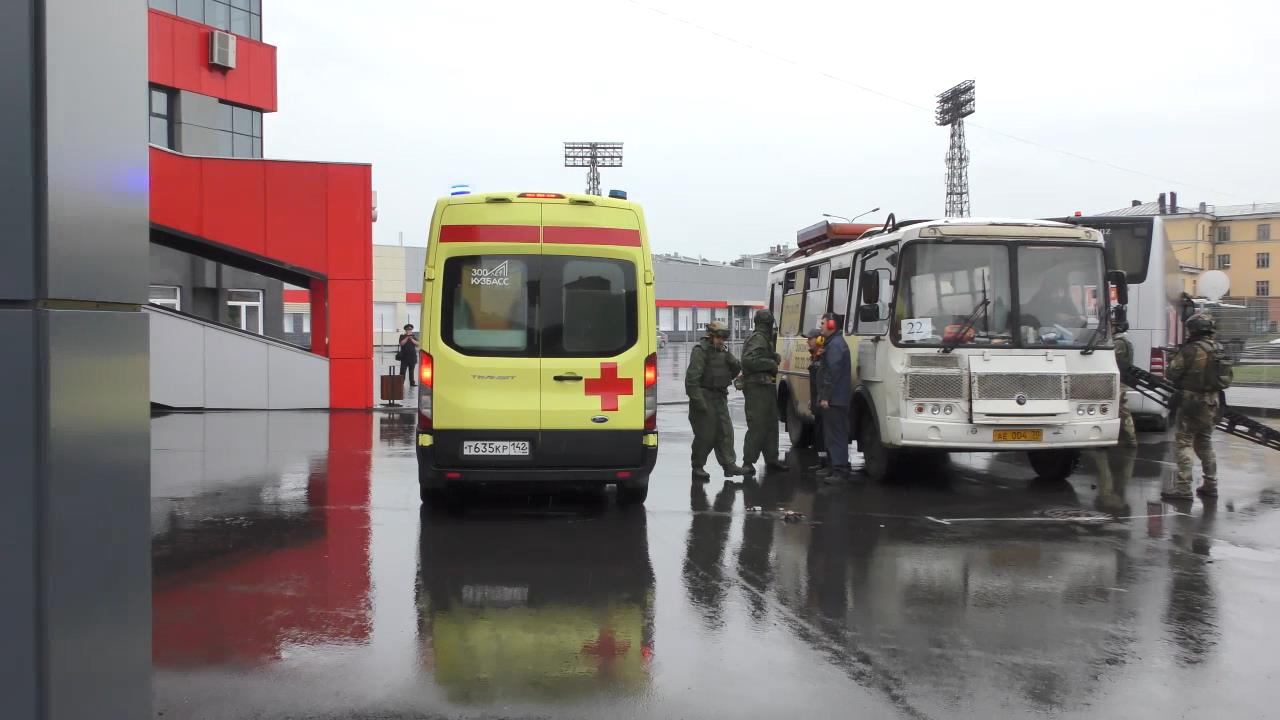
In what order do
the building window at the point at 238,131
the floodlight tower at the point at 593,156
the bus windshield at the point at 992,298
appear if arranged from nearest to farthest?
the bus windshield at the point at 992,298, the building window at the point at 238,131, the floodlight tower at the point at 593,156

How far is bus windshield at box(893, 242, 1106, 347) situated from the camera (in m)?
10.8

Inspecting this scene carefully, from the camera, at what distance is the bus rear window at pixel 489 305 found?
350 inches

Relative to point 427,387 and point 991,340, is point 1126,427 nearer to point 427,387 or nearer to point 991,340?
point 991,340

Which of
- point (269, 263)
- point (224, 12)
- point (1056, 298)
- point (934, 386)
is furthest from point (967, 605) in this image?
point (224, 12)

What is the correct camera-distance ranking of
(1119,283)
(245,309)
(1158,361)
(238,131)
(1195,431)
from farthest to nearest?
(245,309) → (238,131) → (1158,361) → (1119,283) → (1195,431)

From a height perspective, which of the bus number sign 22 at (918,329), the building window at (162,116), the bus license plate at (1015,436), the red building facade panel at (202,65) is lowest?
the bus license plate at (1015,436)

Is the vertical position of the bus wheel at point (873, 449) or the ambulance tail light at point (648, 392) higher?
the ambulance tail light at point (648, 392)

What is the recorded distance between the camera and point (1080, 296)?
11.0 m

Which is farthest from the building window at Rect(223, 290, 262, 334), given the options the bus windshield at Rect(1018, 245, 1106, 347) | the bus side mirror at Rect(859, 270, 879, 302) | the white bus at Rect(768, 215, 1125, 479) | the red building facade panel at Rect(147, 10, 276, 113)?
the bus windshield at Rect(1018, 245, 1106, 347)

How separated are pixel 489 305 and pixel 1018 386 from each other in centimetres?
542

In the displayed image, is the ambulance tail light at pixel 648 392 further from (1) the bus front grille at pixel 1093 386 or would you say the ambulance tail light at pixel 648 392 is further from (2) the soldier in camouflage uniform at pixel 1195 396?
(2) the soldier in camouflage uniform at pixel 1195 396

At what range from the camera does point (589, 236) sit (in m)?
9.11

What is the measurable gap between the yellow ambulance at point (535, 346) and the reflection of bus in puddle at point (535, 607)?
22.6 inches

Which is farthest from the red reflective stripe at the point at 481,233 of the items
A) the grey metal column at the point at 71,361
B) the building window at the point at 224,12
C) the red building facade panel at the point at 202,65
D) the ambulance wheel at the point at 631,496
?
the building window at the point at 224,12
